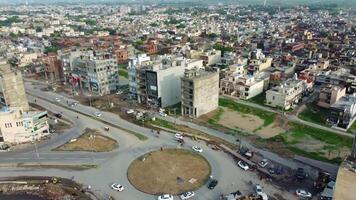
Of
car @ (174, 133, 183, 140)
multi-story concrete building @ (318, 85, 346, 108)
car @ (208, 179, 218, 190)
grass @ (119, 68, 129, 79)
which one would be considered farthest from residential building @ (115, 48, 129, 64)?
car @ (208, 179, 218, 190)

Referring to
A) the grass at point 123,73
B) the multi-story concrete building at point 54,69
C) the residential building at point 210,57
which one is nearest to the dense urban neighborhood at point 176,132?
the multi-story concrete building at point 54,69

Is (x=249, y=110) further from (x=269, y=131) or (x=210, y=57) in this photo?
(x=210, y=57)

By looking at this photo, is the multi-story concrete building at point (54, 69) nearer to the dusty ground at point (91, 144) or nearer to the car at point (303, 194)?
the dusty ground at point (91, 144)

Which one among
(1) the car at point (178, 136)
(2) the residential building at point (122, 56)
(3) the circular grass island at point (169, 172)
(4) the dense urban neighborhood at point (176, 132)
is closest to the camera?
(3) the circular grass island at point (169, 172)

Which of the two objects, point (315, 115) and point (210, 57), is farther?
point (210, 57)

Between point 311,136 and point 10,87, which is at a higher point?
point 10,87

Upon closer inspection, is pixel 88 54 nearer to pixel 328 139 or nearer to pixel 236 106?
pixel 236 106

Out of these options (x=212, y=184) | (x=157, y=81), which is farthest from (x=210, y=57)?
(x=212, y=184)
